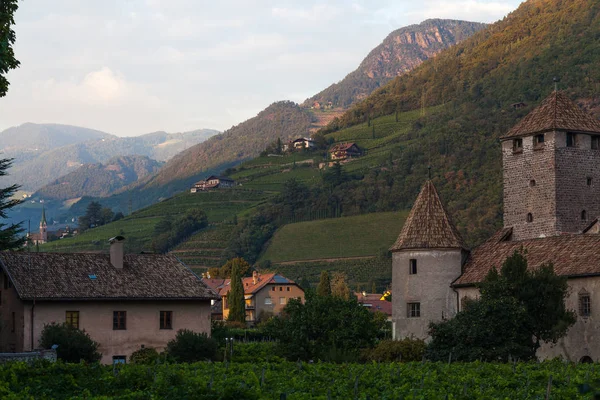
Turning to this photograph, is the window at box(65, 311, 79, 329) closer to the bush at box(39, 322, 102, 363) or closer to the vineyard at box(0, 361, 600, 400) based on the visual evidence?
the bush at box(39, 322, 102, 363)

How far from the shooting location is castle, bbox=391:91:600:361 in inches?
1847

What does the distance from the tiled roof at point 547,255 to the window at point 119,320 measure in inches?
657

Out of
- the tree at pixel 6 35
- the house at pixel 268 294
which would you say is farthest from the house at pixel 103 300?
the house at pixel 268 294

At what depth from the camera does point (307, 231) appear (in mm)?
141625

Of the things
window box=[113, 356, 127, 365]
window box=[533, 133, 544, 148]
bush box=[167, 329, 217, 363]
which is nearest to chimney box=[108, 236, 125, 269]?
window box=[113, 356, 127, 365]

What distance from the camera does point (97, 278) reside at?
5316 centimetres

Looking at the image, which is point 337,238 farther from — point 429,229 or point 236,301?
point 429,229

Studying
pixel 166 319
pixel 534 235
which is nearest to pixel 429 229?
pixel 534 235

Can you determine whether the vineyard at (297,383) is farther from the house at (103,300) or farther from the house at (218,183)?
the house at (218,183)

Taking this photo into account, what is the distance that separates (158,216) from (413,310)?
127478 mm

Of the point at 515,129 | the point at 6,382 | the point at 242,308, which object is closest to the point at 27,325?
the point at 6,382

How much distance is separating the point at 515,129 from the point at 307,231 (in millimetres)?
82298

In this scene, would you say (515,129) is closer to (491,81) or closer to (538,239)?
(538,239)

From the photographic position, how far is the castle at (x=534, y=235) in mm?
46906
